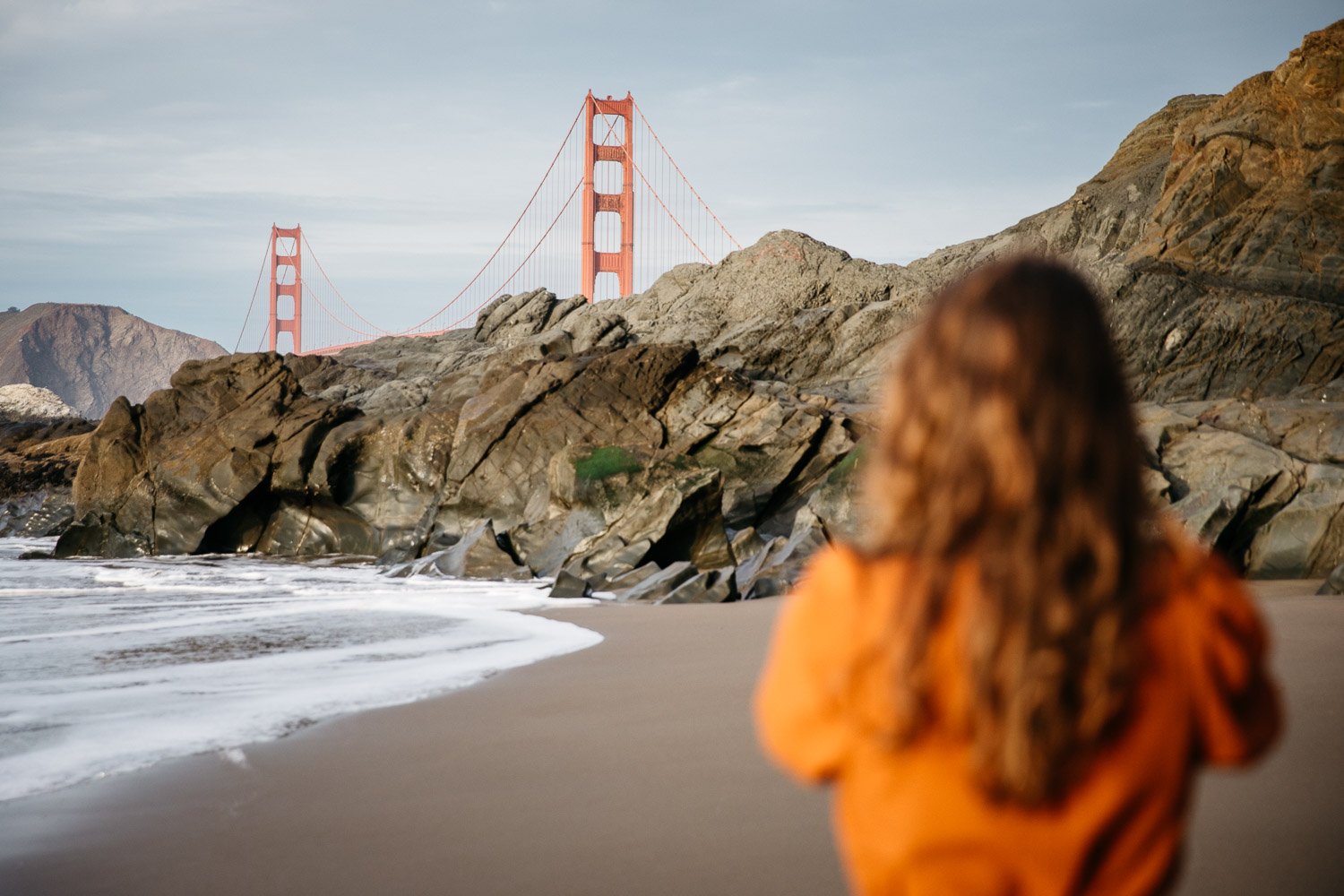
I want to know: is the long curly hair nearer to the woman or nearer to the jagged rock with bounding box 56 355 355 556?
the woman

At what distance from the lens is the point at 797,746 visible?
42.5 inches

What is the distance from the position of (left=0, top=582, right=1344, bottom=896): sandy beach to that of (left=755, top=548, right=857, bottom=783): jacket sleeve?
4.70 ft

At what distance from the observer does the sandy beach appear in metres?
2.50

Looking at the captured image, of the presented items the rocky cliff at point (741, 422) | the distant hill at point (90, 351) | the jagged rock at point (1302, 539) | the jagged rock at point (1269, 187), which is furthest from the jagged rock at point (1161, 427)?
the distant hill at point (90, 351)

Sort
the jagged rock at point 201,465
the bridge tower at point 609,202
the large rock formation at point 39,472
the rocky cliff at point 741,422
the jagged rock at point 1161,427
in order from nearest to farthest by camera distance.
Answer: the rocky cliff at point 741,422 < the jagged rock at point 1161,427 < the jagged rock at point 201,465 < the large rock formation at point 39,472 < the bridge tower at point 609,202

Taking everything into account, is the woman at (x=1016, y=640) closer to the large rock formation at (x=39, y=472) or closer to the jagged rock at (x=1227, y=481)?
the jagged rock at (x=1227, y=481)

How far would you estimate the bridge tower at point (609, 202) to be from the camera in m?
35.8

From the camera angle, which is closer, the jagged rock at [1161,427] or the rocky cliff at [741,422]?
the rocky cliff at [741,422]

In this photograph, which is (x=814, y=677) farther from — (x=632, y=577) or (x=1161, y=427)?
(x=1161, y=427)

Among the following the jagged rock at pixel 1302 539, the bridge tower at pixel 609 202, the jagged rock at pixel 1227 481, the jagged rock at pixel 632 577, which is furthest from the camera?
the bridge tower at pixel 609 202

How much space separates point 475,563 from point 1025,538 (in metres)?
10.6

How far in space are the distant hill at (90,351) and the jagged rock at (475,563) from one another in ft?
448

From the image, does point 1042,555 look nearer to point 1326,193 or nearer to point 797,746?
point 797,746

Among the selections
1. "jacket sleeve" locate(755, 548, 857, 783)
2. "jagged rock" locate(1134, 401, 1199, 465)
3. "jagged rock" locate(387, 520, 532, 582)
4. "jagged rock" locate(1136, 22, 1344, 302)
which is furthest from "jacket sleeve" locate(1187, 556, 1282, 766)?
"jagged rock" locate(1136, 22, 1344, 302)
